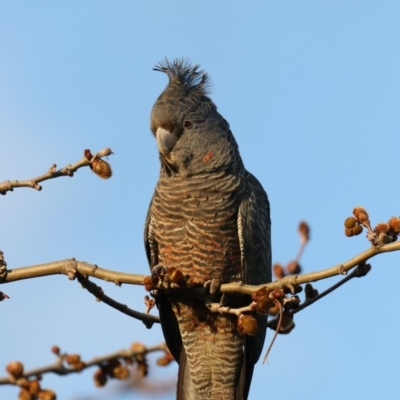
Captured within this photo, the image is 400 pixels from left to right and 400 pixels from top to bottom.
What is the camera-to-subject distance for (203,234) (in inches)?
268

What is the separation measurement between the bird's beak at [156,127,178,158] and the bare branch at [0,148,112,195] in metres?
2.28

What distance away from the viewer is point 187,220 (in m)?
6.89

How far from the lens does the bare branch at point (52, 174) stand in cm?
468

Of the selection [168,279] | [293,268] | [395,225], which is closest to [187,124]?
[168,279]

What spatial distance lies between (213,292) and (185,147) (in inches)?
60.8

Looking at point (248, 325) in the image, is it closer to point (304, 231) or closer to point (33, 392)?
point (304, 231)

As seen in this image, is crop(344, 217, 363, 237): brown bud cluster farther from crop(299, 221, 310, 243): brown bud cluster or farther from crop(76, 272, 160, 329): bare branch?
crop(76, 272, 160, 329): bare branch

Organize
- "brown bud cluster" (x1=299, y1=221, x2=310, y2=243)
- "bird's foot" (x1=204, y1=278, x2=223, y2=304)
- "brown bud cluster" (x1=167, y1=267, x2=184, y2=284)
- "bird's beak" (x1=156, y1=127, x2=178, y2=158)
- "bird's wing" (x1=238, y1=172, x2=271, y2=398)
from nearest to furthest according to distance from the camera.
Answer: "brown bud cluster" (x1=299, y1=221, x2=310, y2=243) < "brown bud cluster" (x1=167, y1=267, x2=184, y2=284) < "bird's foot" (x1=204, y1=278, x2=223, y2=304) < "bird's wing" (x1=238, y1=172, x2=271, y2=398) < "bird's beak" (x1=156, y1=127, x2=178, y2=158)

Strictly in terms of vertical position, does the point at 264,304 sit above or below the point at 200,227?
below

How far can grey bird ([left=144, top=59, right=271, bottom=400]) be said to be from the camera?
22.5 feet

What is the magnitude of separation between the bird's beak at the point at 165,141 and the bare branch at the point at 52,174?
2.28m

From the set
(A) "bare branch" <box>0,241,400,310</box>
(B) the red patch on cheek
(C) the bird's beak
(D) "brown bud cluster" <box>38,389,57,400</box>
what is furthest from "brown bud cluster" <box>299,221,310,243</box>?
(C) the bird's beak

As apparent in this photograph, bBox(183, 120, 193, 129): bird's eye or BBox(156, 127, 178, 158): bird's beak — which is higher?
BBox(183, 120, 193, 129): bird's eye

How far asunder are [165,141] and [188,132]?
1.00 feet
